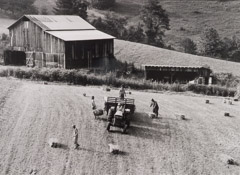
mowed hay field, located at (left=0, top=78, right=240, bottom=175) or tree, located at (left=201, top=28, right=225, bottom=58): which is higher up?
tree, located at (left=201, top=28, right=225, bottom=58)

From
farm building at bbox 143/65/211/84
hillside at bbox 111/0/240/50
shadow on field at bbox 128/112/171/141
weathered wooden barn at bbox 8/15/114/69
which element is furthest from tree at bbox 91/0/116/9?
shadow on field at bbox 128/112/171/141

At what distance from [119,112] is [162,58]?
41.4m

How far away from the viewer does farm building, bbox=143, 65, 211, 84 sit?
5000 centimetres

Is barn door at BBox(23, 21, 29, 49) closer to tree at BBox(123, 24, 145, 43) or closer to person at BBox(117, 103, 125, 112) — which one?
tree at BBox(123, 24, 145, 43)

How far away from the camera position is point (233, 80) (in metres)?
49.7

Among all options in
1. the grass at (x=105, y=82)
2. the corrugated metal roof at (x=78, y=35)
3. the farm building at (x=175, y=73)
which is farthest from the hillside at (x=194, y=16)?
the grass at (x=105, y=82)

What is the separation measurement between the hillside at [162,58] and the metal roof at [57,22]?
8617mm

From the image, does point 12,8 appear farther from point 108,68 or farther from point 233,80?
point 233,80

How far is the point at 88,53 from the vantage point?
5256cm

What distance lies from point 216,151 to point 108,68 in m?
32.3

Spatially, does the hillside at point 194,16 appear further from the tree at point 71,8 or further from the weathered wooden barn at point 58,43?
the weathered wooden barn at point 58,43

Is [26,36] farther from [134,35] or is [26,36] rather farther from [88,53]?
[134,35]

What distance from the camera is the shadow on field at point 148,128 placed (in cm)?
2512

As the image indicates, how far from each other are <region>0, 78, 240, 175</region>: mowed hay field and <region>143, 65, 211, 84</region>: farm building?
16.8m
